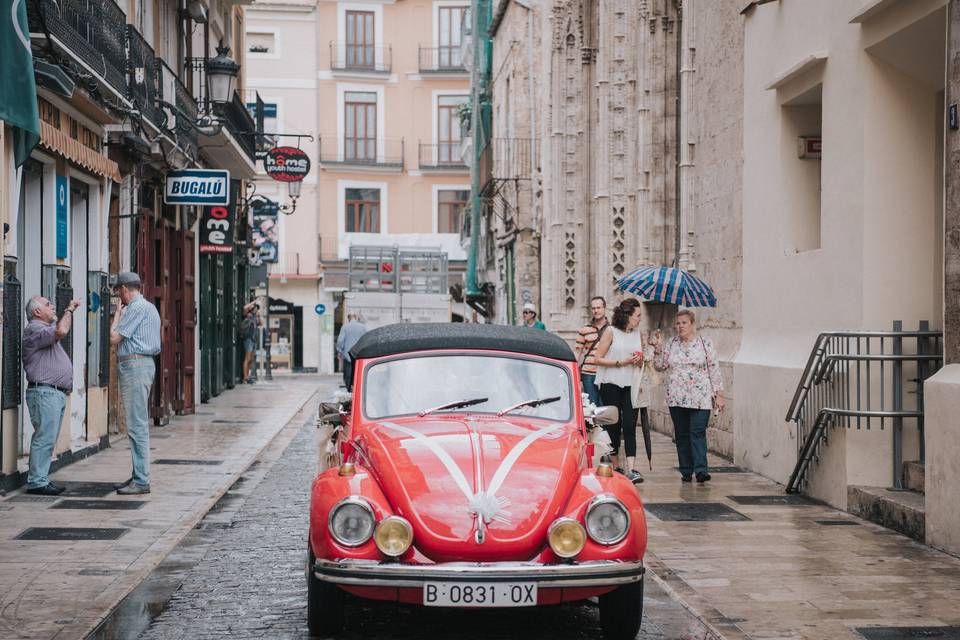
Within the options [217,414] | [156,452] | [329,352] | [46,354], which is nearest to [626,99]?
[217,414]

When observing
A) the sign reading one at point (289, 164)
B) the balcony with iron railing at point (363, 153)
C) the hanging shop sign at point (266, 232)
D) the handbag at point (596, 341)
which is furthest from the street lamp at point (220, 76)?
the balcony with iron railing at point (363, 153)

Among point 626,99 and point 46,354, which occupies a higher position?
point 626,99

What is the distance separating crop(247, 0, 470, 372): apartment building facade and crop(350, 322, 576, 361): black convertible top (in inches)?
1753

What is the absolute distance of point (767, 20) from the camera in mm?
13977

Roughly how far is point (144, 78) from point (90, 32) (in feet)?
11.2

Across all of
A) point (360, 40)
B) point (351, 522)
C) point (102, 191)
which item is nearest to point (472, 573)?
point (351, 522)

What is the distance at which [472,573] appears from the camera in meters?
6.15

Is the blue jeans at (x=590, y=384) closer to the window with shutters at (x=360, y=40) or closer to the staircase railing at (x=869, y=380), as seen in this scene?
the staircase railing at (x=869, y=380)

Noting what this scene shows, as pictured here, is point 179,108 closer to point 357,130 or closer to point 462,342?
point 462,342

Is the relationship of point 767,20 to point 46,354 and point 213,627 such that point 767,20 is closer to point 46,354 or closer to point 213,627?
point 46,354

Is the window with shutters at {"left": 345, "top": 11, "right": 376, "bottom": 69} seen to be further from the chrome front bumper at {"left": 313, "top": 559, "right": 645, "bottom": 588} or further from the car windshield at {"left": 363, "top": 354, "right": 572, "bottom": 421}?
the chrome front bumper at {"left": 313, "top": 559, "right": 645, "bottom": 588}

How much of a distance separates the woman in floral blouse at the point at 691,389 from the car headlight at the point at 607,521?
21.1 ft

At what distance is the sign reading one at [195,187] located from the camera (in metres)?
20.6

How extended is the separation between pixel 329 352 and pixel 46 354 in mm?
40408
